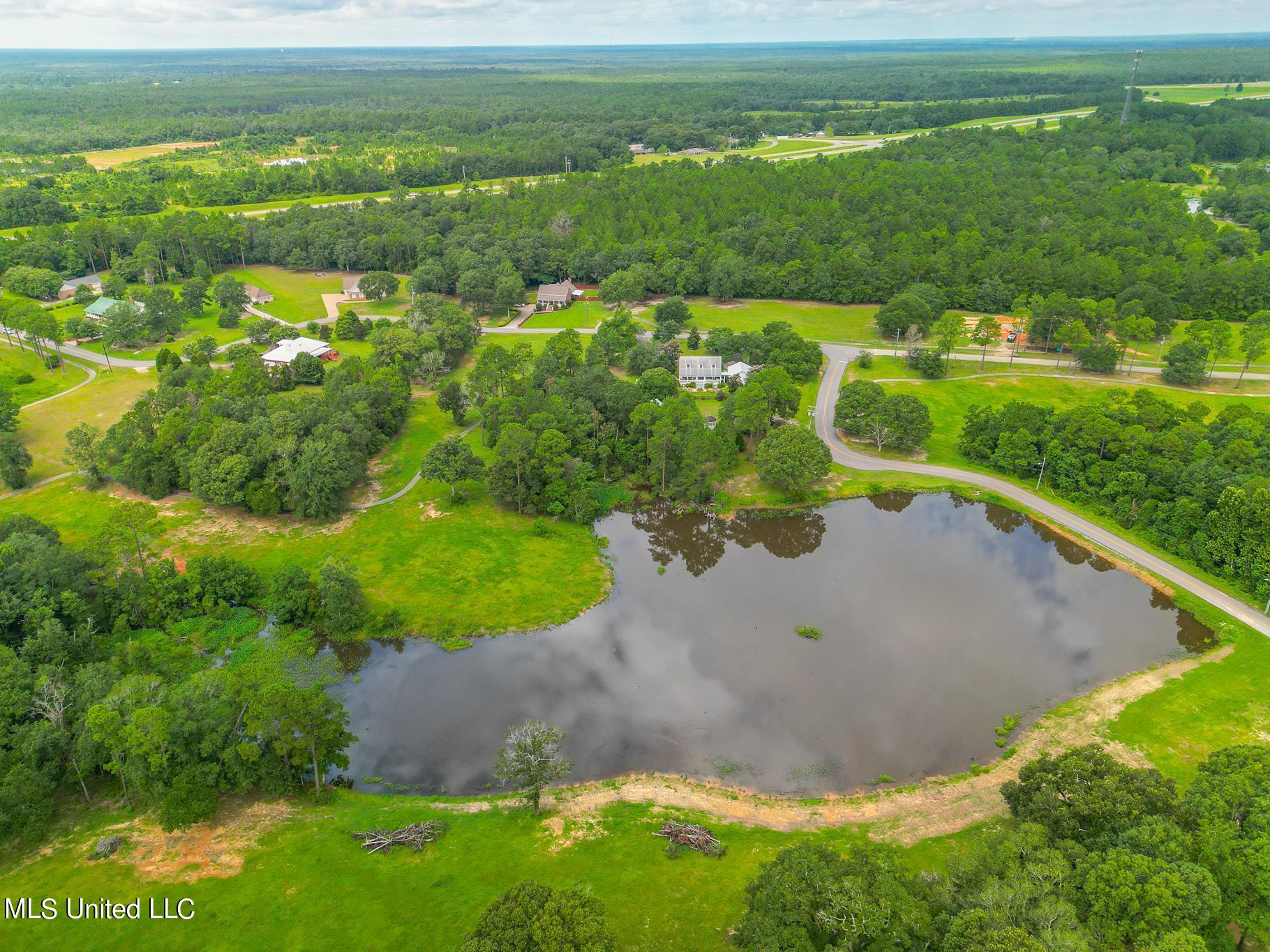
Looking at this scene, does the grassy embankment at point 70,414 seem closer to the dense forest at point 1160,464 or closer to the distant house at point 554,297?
the distant house at point 554,297

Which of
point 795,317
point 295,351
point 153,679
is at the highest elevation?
point 795,317

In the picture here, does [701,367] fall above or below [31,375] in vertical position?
above

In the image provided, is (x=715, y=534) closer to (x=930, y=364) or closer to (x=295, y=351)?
(x=930, y=364)

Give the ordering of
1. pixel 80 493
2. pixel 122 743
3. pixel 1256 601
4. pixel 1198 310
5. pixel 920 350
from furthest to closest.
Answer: pixel 1198 310, pixel 920 350, pixel 80 493, pixel 1256 601, pixel 122 743

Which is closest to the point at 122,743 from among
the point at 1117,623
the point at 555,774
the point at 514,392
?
the point at 555,774

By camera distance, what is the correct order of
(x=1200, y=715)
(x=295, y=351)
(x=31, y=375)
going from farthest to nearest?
(x=295, y=351), (x=31, y=375), (x=1200, y=715)

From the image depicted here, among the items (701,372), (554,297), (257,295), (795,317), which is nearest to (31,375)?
(257,295)

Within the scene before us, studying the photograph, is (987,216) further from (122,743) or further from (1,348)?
(1,348)

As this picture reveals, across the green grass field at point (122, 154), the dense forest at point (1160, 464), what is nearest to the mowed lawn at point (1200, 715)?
the dense forest at point (1160, 464)
